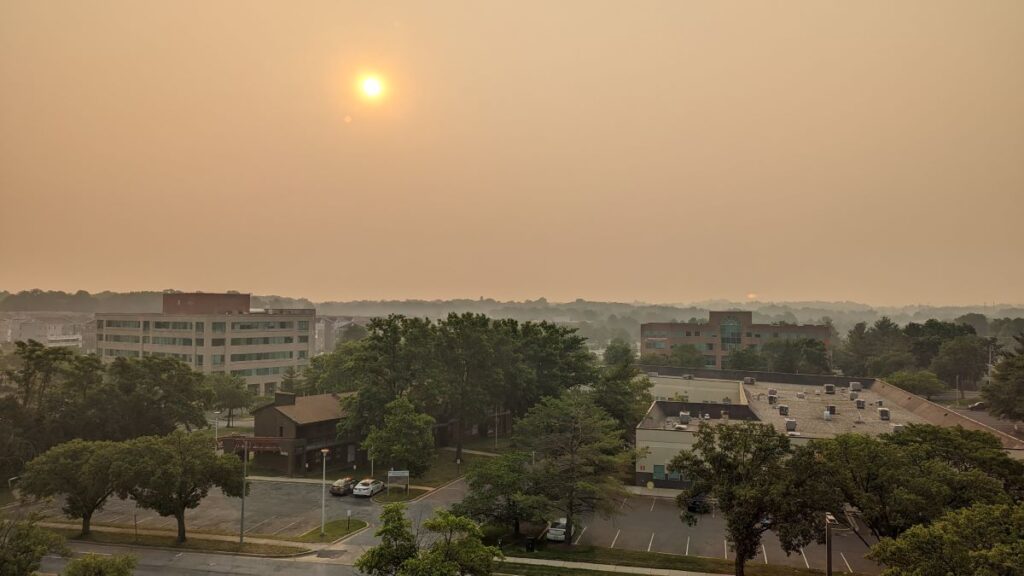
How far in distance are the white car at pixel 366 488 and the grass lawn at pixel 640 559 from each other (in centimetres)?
1740

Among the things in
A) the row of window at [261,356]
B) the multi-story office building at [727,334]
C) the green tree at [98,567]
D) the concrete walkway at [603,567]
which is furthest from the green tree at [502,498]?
the multi-story office building at [727,334]

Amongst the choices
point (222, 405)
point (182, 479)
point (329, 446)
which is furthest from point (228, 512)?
point (222, 405)

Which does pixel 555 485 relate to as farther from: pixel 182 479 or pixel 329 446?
pixel 329 446

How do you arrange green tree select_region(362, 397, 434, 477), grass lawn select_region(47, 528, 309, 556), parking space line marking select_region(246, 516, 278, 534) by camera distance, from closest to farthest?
grass lawn select_region(47, 528, 309, 556)
parking space line marking select_region(246, 516, 278, 534)
green tree select_region(362, 397, 434, 477)

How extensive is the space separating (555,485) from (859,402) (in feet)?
166

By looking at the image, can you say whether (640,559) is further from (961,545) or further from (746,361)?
(746,361)

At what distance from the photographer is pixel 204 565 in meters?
→ 37.7

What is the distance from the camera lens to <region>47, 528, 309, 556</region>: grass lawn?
1593 inches

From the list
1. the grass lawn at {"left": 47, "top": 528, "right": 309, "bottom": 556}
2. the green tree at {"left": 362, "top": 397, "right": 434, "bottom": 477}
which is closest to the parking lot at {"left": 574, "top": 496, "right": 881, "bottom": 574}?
the green tree at {"left": 362, "top": 397, "right": 434, "bottom": 477}

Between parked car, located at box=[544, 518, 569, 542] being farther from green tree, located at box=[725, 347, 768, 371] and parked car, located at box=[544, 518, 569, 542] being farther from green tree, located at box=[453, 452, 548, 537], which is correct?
green tree, located at box=[725, 347, 768, 371]

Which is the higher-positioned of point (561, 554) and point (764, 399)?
point (764, 399)

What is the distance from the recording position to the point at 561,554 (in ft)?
132

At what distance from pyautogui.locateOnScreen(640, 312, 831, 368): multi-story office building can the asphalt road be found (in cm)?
12278

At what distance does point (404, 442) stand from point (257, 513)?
13434 millimetres
